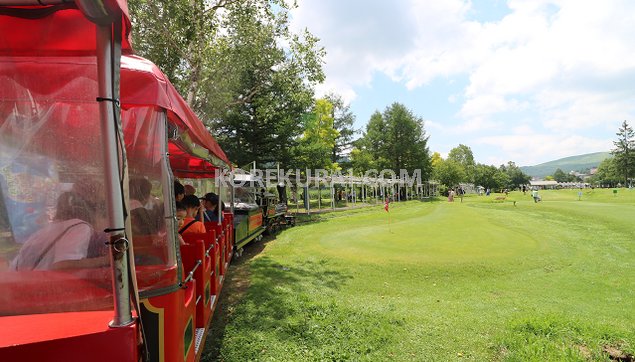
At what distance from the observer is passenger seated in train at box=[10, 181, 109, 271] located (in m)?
1.94

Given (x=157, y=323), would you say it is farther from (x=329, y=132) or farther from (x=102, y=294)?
(x=329, y=132)

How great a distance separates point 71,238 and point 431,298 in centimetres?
622

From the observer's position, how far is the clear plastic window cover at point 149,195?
7.79ft

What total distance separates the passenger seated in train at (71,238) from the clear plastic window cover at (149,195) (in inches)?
14.2

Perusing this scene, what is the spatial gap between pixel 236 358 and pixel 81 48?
11.6 ft

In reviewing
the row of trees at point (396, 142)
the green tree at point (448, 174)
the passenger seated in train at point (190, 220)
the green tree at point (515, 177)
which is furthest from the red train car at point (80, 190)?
the green tree at point (515, 177)

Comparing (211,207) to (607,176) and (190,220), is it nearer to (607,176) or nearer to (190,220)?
(190,220)

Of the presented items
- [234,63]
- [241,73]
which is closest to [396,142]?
[241,73]

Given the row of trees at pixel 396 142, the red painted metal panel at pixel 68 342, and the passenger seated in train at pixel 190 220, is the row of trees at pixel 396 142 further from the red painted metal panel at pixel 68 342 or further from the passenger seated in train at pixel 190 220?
the red painted metal panel at pixel 68 342

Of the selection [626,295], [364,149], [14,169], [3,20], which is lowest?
[626,295]

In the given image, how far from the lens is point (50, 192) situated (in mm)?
1980

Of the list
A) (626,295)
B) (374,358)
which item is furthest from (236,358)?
(626,295)

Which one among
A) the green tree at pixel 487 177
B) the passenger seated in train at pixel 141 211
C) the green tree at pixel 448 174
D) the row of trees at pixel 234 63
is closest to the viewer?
the passenger seated in train at pixel 141 211

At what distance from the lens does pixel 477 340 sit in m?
4.67
